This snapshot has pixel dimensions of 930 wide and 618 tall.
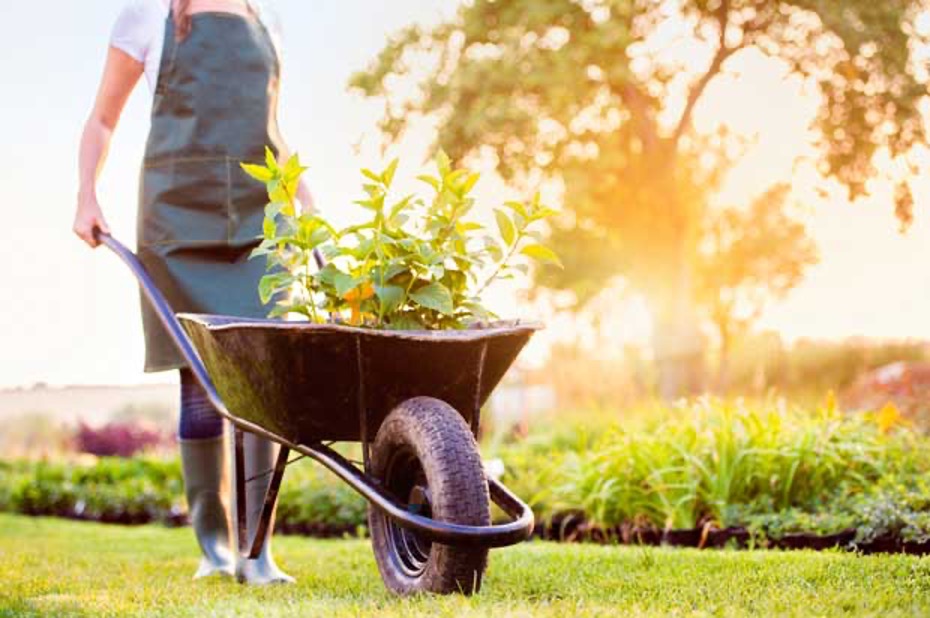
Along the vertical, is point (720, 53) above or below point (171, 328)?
above

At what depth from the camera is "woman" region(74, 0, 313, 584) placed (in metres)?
3.01

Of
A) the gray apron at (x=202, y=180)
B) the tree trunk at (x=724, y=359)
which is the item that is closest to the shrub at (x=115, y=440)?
the tree trunk at (x=724, y=359)

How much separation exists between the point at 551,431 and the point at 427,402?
156 inches

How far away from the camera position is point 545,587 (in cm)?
245

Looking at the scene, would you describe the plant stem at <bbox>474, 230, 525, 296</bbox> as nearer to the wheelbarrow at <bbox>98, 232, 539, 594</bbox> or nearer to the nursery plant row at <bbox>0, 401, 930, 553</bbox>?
the wheelbarrow at <bbox>98, 232, 539, 594</bbox>

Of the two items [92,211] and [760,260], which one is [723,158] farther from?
[92,211]

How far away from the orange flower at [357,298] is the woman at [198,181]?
1.99 feet

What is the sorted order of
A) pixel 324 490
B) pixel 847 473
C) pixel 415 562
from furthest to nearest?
pixel 324 490
pixel 847 473
pixel 415 562

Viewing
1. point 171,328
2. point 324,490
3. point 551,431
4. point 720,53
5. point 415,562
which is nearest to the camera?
point 415,562

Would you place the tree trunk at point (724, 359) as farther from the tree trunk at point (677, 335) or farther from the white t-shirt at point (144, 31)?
the white t-shirt at point (144, 31)

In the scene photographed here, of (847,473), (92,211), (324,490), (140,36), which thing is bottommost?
(324,490)

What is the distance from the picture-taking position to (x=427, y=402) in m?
2.24

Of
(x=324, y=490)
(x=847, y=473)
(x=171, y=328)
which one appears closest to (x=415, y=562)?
A: (x=171, y=328)

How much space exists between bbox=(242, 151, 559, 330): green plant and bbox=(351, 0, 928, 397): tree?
627 cm
